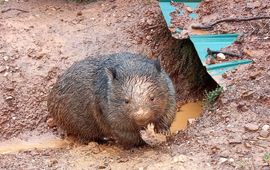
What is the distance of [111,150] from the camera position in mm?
7164

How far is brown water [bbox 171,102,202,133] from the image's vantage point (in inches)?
321

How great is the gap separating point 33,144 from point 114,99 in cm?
199

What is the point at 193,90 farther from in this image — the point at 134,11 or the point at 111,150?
the point at 111,150

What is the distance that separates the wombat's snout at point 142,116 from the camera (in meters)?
6.14

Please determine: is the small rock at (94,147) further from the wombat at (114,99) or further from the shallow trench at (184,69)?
the shallow trench at (184,69)

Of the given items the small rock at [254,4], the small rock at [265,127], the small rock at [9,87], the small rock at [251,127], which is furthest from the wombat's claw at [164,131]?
the small rock at [9,87]

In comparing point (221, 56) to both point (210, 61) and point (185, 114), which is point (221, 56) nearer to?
point (210, 61)

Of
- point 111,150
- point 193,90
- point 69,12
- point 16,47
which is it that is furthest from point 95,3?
point 111,150

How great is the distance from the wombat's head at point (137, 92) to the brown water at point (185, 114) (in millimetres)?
1408

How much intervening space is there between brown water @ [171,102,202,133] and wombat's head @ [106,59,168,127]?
4.62 ft

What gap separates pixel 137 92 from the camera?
6258mm

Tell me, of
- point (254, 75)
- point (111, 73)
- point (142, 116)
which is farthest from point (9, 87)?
point (254, 75)

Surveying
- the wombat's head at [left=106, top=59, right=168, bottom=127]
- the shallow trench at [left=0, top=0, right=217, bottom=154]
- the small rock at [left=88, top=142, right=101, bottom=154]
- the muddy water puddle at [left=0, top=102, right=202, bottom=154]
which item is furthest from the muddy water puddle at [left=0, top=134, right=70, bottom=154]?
the shallow trench at [left=0, top=0, right=217, bottom=154]

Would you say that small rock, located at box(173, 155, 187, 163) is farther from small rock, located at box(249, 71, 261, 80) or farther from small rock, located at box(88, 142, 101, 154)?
small rock, located at box(249, 71, 261, 80)
